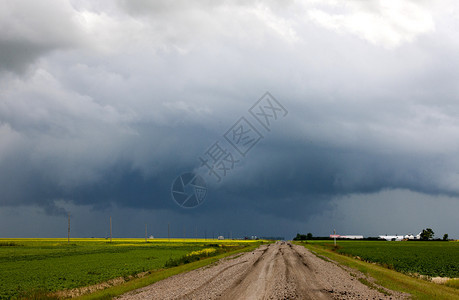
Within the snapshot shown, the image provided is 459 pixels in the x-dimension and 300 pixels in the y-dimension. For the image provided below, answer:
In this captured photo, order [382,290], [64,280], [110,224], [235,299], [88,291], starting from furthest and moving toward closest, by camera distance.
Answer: [110,224] → [64,280] → [88,291] → [382,290] → [235,299]

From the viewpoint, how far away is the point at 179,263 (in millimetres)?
48875

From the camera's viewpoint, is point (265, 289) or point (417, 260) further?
point (417, 260)

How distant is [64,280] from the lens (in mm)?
33000

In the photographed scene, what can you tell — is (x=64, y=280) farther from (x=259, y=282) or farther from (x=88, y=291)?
(x=259, y=282)

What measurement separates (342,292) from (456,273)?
24600 millimetres

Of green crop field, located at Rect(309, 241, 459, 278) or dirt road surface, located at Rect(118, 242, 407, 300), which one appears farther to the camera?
green crop field, located at Rect(309, 241, 459, 278)

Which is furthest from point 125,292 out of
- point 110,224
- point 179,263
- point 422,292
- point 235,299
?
point 110,224

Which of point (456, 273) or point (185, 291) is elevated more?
point (185, 291)

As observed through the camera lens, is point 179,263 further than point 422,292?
Yes

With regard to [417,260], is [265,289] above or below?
above

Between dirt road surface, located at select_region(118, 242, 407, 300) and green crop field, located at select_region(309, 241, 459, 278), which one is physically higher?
dirt road surface, located at select_region(118, 242, 407, 300)

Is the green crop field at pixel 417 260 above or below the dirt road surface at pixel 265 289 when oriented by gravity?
below

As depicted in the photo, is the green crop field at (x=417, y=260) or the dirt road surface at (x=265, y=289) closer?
the dirt road surface at (x=265, y=289)

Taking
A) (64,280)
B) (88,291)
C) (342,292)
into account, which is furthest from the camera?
(64,280)
